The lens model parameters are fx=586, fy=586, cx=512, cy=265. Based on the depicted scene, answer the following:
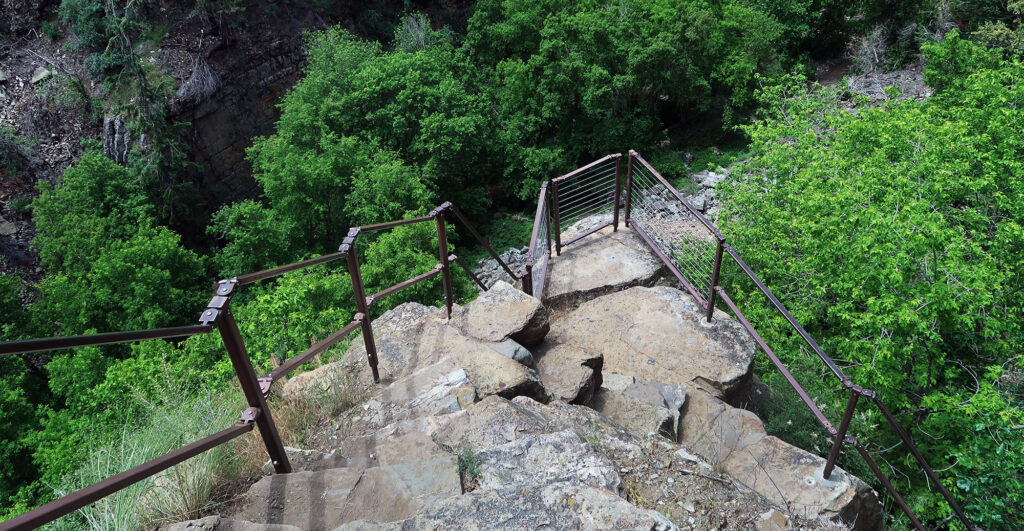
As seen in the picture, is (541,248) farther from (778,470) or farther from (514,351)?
(778,470)

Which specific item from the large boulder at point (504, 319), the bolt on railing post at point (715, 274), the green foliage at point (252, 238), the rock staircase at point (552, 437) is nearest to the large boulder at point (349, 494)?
the rock staircase at point (552, 437)

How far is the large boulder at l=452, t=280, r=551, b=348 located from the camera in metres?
5.16

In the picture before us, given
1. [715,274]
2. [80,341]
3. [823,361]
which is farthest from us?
[715,274]

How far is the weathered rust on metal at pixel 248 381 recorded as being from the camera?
262cm

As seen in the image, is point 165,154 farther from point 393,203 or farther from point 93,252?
point 393,203

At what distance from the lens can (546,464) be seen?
3.15 meters

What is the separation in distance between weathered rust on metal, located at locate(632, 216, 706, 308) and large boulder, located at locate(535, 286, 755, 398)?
0.29ft

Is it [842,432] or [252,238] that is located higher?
[842,432]

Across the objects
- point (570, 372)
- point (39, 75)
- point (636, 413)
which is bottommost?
point (636, 413)

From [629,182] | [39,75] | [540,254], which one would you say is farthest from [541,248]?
[39,75]

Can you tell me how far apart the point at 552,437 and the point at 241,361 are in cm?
170

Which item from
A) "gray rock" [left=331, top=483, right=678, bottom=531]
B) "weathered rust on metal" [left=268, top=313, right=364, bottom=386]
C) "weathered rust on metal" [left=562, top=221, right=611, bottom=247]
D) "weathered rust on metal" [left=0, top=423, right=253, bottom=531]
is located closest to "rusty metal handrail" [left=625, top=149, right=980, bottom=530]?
"weathered rust on metal" [left=562, top=221, right=611, bottom=247]

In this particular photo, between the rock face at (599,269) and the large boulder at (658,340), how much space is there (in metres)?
0.30

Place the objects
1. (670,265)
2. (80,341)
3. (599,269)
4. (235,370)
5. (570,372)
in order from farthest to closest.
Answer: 1. (599,269)
2. (670,265)
3. (570,372)
4. (235,370)
5. (80,341)
